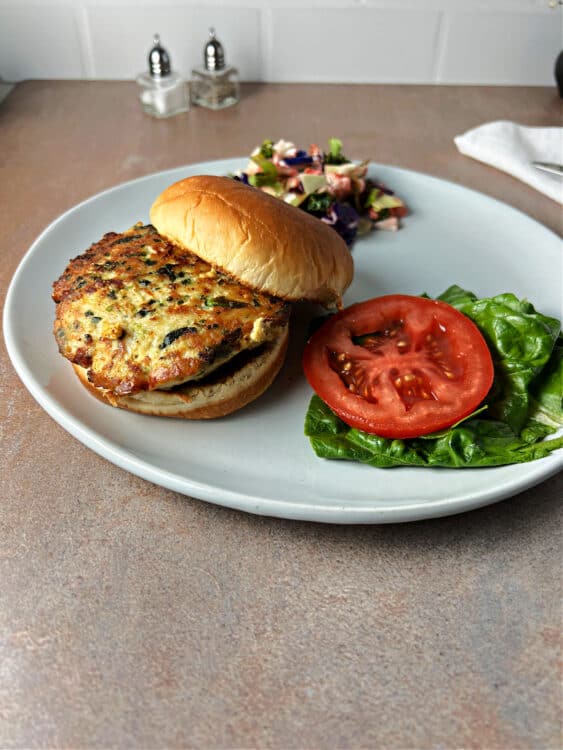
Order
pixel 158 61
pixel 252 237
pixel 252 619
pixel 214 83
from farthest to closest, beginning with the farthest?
pixel 214 83, pixel 158 61, pixel 252 237, pixel 252 619

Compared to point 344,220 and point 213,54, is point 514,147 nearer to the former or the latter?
point 344,220

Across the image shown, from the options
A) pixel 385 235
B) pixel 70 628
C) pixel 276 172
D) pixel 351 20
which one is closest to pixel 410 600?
pixel 70 628

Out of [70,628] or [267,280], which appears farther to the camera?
[267,280]

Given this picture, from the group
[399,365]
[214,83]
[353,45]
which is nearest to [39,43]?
[214,83]

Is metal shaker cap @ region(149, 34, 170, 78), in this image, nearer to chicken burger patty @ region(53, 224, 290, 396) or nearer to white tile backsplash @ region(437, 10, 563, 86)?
white tile backsplash @ region(437, 10, 563, 86)

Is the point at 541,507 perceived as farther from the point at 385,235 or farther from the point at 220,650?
the point at 385,235

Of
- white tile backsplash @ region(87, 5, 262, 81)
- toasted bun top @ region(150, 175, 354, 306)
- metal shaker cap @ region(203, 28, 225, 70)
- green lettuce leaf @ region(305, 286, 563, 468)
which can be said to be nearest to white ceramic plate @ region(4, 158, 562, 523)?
Answer: green lettuce leaf @ region(305, 286, 563, 468)
